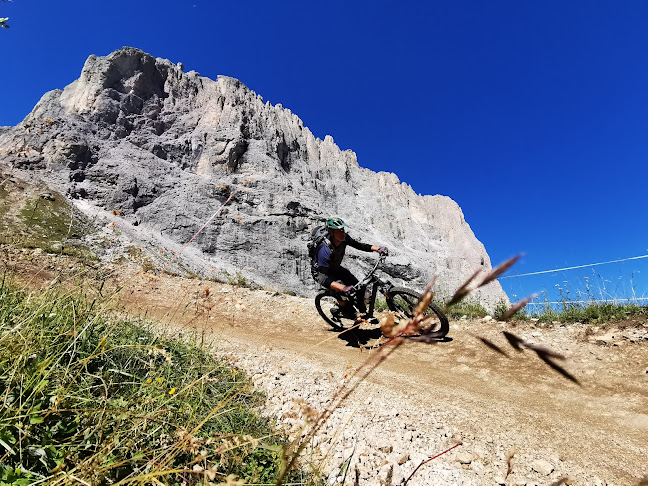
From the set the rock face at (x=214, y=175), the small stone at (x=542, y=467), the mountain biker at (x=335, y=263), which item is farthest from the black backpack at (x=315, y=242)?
the rock face at (x=214, y=175)

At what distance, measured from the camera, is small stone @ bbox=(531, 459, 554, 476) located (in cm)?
288

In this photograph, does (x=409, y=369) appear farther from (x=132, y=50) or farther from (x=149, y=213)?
(x=132, y=50)

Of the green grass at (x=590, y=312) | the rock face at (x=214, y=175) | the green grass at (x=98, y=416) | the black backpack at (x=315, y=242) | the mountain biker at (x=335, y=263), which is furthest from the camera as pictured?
the rock face at (x=214, y=175)

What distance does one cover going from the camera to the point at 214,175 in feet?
150

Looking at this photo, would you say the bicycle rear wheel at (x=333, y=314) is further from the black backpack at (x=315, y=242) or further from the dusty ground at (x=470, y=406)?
the dusty ground at (x=470, y=406)

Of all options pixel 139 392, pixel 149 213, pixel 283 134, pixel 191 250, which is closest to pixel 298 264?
pixel 191 250

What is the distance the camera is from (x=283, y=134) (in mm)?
56281

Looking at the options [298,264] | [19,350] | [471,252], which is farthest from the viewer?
[471,252]

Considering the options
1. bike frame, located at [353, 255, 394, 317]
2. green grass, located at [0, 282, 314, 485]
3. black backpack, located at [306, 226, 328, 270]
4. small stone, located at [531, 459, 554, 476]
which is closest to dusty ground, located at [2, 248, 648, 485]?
small stone, located at [531, 459, 554, 476]

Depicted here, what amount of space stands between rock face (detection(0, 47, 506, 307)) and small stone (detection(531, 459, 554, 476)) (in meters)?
26.2

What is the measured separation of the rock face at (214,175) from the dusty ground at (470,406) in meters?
23.4

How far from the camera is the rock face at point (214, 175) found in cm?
3675

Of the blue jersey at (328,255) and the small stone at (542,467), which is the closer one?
the small stone at (542,467)

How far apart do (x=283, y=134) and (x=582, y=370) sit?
5575 cm
